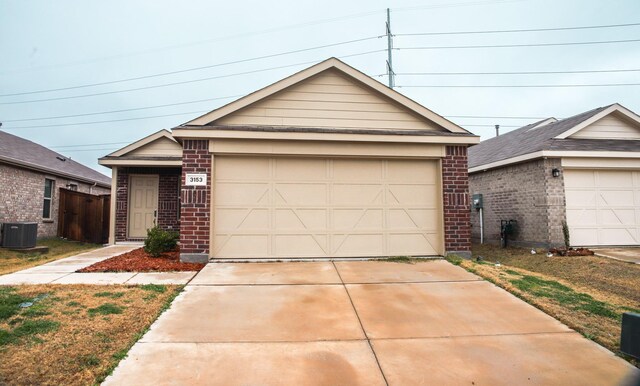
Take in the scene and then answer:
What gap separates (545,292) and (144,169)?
12.6m

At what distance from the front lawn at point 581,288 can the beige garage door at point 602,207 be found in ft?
6.43

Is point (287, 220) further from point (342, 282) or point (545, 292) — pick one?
point (545, 292)

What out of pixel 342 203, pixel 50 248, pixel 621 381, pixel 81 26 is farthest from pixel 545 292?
pixel 81 26

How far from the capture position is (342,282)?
20.3 ft

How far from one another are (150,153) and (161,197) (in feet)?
5.36

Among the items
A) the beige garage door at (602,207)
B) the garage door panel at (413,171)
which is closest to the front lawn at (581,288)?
the beige garage door at (602,207)

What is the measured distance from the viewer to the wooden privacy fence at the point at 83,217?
13008 mm

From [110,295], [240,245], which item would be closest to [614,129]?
[240,245]

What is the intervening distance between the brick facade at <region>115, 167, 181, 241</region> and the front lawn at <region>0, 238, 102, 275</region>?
130 cm

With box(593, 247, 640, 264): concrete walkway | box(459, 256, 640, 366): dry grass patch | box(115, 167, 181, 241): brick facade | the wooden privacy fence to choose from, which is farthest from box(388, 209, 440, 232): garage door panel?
the wooden privacy fence

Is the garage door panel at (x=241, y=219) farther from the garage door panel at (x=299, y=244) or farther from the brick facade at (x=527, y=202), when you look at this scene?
the brick facade at (x=527, y=202)

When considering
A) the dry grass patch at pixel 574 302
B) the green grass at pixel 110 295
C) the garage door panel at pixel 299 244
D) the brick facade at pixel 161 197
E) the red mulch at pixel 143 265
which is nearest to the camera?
the dry grass patch at pixel 574 302

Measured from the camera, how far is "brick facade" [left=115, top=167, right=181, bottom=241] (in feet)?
40.5

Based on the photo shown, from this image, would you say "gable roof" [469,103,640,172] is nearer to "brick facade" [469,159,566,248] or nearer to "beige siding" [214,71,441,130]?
"brick facade" [469,159,566,248]
